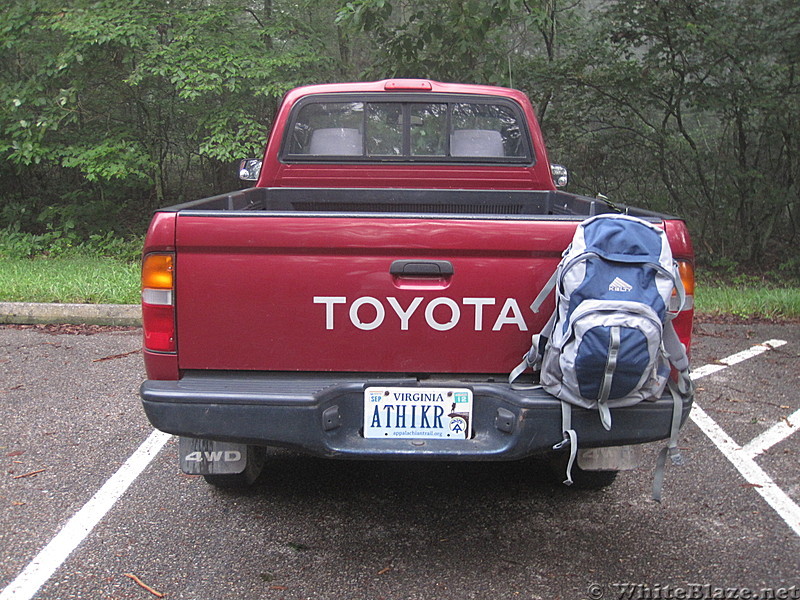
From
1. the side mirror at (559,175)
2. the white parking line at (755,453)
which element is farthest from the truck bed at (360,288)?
the side mirror at (559,175)

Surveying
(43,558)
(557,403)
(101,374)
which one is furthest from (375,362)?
(101,374)

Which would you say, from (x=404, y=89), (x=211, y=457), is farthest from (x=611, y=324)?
(x=404, y=89)

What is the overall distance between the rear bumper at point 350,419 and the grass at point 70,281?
4779mm

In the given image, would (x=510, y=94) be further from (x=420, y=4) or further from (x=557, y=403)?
(x=420, y=4)

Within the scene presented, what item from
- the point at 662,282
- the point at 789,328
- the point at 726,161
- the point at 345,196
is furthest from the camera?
the point at 726,161

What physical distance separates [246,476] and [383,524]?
68 cm

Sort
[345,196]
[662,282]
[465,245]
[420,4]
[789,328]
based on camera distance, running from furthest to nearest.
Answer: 1. [420,4]
2. [789,328]
3. [345,196]
4. [465,245]
5. [662,282]

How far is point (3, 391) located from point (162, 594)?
9.62ft

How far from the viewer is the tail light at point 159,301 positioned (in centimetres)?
269

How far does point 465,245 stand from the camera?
8.72ft

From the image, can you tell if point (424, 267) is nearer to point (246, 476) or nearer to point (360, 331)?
point (360, 331)

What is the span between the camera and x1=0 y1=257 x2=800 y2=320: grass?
7285mm

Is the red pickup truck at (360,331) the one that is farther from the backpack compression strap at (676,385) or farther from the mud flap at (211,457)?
the mud flap at (211,457)

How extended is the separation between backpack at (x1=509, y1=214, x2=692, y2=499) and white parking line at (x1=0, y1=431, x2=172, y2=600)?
6.39ft
